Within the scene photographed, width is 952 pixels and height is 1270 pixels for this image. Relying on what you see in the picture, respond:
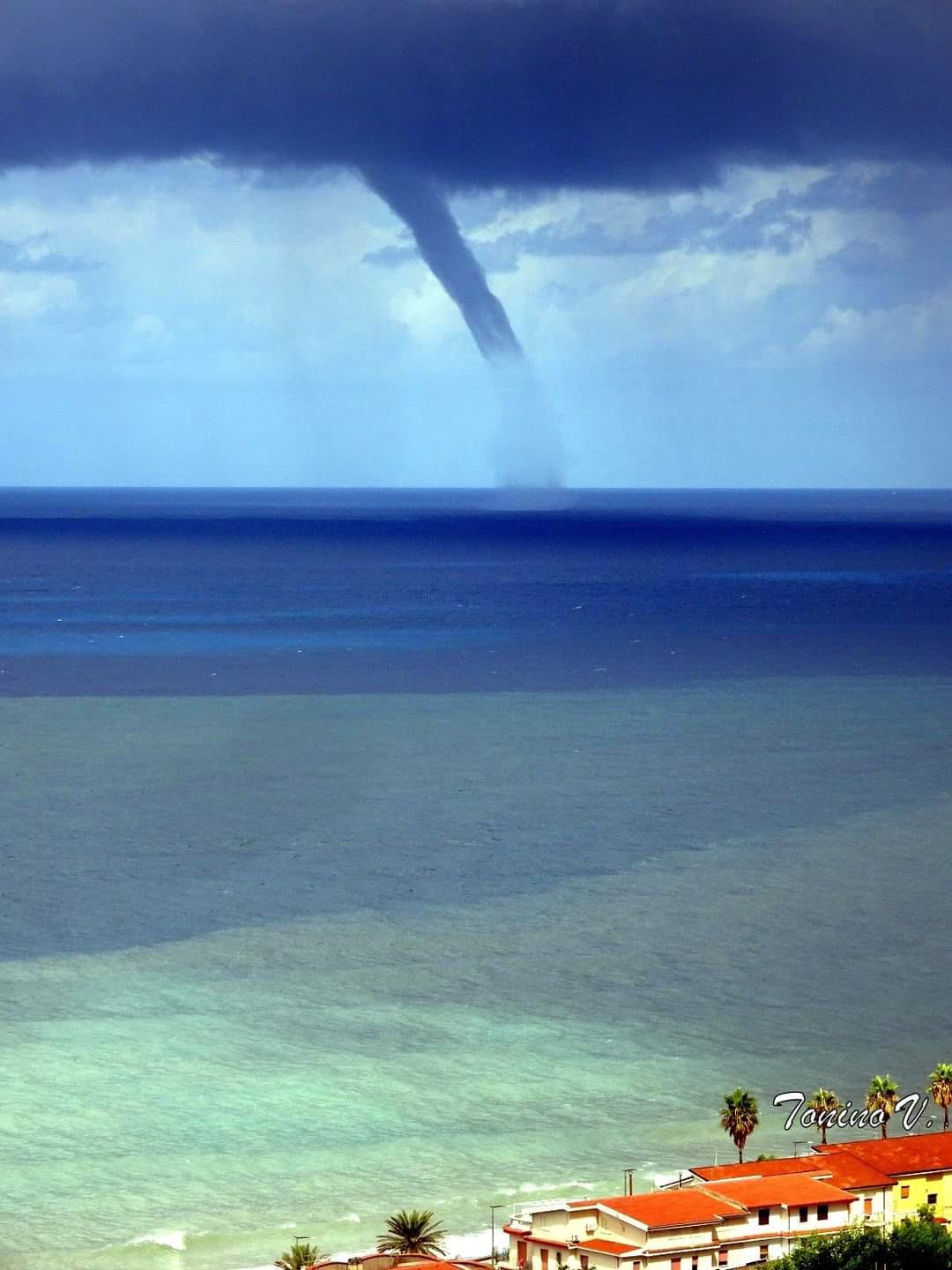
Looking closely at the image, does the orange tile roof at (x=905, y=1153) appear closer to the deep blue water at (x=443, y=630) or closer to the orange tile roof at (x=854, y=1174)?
the orange tile roof at (x=854, y=1174)

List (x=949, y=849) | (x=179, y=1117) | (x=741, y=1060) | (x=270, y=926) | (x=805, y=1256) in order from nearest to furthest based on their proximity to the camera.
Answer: (x=805, y=1256) → (x=179, y=1117) → (x=741, y=1060) → (x=270, y=926) → (x=949, y=849)

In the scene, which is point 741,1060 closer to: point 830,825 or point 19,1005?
point 19,1005

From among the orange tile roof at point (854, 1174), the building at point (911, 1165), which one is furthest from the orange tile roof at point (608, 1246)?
the building at point (911, 1165)

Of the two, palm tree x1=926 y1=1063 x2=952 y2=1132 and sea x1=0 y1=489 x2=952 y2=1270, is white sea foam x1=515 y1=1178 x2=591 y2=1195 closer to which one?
sea x1=0 y1=489 x2=952 y2=1270

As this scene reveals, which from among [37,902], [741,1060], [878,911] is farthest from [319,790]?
[741,1060]

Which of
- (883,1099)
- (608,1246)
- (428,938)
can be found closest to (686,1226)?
(608,1246)

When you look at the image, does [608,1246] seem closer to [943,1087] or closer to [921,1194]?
[921,1194]
